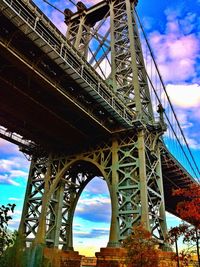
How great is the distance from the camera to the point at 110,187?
76.2 feet

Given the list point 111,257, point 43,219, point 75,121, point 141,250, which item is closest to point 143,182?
point 111,257

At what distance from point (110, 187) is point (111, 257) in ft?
17.9

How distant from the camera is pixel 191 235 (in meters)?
14.5

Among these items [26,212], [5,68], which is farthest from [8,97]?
[26,212]

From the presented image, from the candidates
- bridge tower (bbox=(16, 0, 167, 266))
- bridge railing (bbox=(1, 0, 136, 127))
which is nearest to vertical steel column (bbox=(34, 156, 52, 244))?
bridge tower (bbox=(16, 0, 167, 266))

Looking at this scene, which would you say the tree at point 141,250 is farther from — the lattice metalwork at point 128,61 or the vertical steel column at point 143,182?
the lattice metalwork at point 128,61

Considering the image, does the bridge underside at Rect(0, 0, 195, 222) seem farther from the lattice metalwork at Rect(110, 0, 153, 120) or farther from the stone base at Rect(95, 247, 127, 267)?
the stone base at Rect(95, 247, 127, 267)

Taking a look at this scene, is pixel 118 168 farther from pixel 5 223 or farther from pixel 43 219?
pixel 5 223

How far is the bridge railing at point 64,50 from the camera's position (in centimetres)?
1529

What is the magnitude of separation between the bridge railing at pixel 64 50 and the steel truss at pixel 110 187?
250 centimetres

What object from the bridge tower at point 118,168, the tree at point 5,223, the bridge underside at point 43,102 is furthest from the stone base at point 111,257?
the tree at point 5,223

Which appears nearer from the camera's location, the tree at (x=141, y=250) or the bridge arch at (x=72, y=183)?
the tree at (x=141, y=250)

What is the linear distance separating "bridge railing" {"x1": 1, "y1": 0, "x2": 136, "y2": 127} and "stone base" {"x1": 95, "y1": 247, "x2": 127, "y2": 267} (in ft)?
31.8

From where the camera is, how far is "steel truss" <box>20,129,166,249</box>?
21.8m
